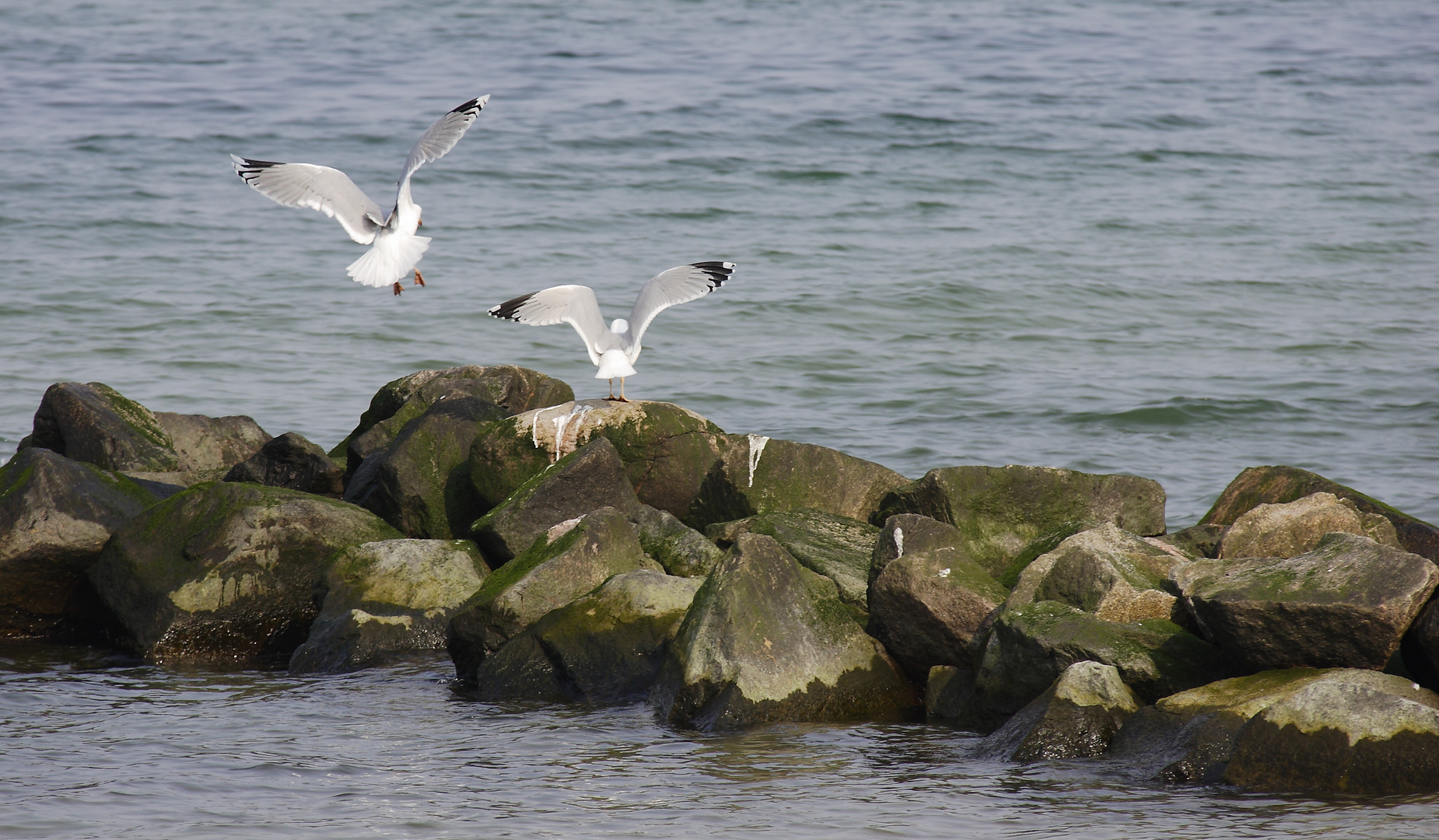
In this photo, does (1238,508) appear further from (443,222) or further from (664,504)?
(443,222)

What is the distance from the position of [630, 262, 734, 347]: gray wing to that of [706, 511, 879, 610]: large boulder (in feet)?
6.28

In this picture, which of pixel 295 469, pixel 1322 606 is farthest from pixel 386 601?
pixel 1322 606

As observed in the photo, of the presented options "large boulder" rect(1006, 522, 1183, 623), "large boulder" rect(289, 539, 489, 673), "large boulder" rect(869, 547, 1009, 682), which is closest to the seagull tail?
"large boulder" rect(289, 539, 489, 673)

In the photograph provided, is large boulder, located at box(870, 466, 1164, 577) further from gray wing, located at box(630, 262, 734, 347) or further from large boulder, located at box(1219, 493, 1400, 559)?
gray wing, located at box(630, 262, 734, 347)

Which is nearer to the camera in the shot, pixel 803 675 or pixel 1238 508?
pixel 803 675

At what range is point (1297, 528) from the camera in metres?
6.78

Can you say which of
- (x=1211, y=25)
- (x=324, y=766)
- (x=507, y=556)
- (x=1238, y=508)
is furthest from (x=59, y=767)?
(x=1211, y=25)

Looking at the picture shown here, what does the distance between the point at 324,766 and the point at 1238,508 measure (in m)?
5.17

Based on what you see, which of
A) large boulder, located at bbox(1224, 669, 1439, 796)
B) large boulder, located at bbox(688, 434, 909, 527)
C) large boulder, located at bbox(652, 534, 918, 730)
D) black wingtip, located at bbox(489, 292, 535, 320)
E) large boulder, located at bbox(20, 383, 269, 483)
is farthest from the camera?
large boulder, located at bbox(20, 383, 269, 483)

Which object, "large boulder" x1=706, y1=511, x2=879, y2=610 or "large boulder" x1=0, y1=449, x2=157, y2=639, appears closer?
"large boulder" x1=706, y1=511, x2=879, y2=610

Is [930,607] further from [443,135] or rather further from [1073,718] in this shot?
[443,135]

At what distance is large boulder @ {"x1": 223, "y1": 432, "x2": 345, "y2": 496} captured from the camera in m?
9.30

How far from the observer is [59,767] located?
5672 millimetres

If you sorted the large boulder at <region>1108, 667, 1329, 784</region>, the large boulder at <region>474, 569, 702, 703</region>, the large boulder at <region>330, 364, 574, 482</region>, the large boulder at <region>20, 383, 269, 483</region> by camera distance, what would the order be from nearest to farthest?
the large boulder at <region>1108, 667, 1329, 784</region> → the large boulder at <region>474, 569, 702, 703</region> → the large boulder at <region>20, 383, 269, 483</region> → the large boulder at <region>330, 364, 574, 482</region>
